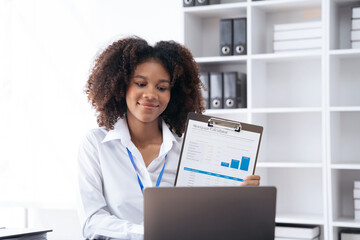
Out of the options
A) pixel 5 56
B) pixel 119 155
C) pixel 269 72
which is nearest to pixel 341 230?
pixel 269 72

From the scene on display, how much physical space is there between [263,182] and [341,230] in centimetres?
58

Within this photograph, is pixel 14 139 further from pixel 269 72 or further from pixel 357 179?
pixel 357 179

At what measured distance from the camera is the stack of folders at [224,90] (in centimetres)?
361

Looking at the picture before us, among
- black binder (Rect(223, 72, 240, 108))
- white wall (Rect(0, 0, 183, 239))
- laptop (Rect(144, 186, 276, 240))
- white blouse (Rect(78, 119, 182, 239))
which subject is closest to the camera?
laptop (Rect(144, 186, 276, 240))

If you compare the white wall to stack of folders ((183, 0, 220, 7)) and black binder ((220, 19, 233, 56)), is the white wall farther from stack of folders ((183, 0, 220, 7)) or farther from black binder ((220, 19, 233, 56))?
black binder ((220, 19, 233, 56))

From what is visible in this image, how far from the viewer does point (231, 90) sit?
3615 millimetres

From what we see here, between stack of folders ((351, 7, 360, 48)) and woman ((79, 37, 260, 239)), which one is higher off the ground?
stack of folders ((351, 7, 360, 48))

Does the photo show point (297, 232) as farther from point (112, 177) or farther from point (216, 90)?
point (112, 177)

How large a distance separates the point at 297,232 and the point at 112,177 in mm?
1822

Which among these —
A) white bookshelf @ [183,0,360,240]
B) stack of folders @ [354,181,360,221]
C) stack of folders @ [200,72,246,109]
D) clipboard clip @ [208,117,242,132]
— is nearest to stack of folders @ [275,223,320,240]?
white bookshelf @ [183,0,360,240]

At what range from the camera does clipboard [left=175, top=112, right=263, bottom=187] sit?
69.9 inches

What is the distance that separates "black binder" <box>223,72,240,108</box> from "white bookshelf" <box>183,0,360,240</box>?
64 mm

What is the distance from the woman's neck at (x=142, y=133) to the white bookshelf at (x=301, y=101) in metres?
1.45

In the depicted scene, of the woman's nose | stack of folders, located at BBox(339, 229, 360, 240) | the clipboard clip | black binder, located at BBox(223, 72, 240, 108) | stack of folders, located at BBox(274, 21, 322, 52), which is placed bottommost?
stack of folders, located at BBox(339, 229, 360, 240)
